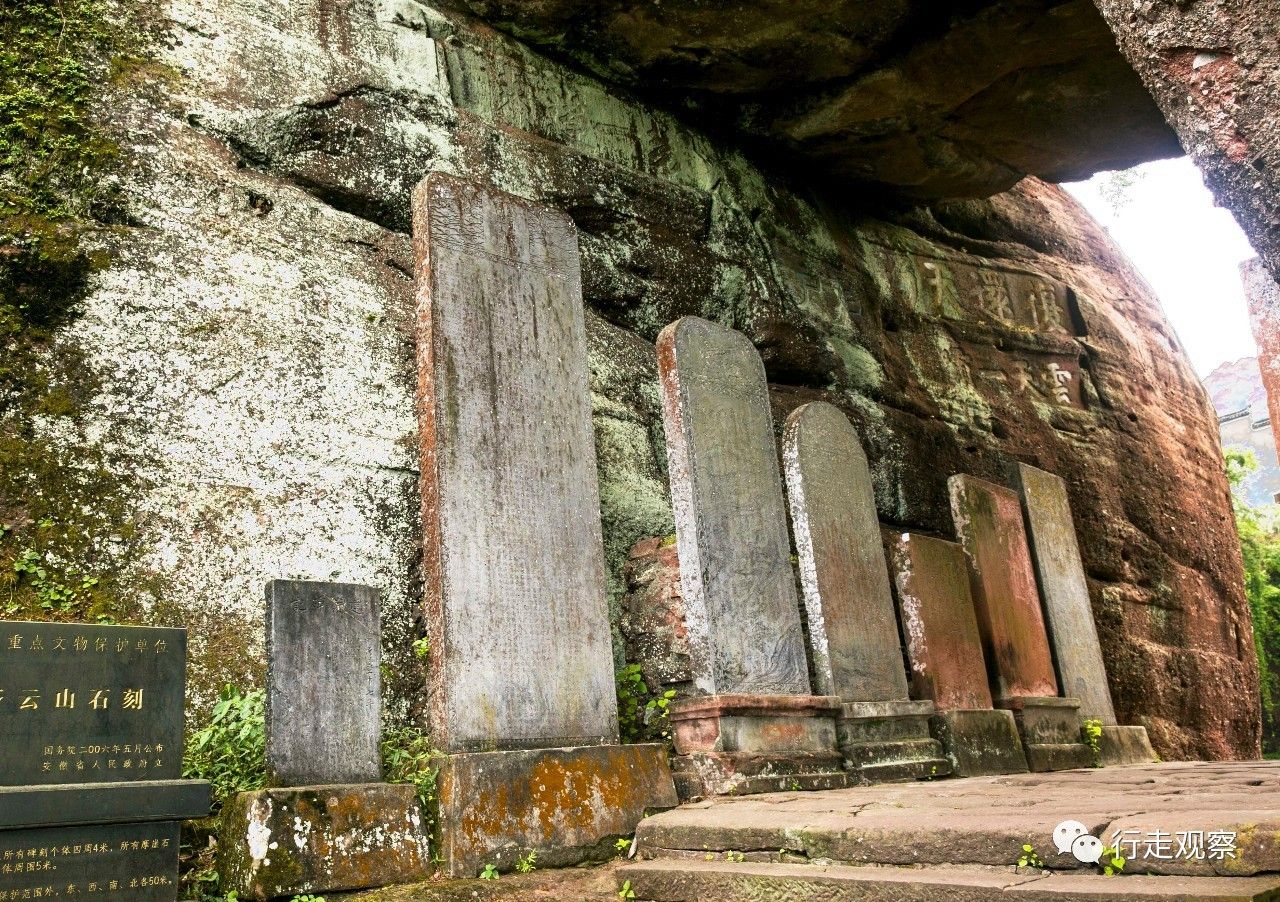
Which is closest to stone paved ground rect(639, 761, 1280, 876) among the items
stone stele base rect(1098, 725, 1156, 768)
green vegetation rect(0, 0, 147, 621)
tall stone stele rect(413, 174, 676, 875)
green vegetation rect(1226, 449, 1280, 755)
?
tall stone stele rect(413, 174, 676, 875)

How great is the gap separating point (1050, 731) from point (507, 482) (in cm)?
335

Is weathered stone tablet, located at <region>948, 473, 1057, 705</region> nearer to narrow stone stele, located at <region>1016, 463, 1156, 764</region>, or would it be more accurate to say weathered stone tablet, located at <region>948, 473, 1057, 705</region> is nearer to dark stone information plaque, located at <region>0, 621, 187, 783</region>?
narrow stone stele, located at <region>1016, 463, 1156, 764</region>

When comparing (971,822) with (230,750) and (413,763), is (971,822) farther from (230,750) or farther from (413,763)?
(230,750)

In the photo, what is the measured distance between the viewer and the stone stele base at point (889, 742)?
3998 mm

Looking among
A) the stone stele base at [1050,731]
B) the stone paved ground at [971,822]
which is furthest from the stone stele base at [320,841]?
the stone stele base at [1050,731]

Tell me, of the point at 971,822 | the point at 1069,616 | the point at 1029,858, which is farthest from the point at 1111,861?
the point at 1069,616

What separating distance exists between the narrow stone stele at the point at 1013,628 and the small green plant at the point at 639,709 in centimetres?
209

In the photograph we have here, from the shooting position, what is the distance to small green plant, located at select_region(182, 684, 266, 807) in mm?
2980

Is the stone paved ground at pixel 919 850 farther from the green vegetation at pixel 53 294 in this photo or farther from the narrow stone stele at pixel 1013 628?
the narrow stone stele at pixel 1013 628

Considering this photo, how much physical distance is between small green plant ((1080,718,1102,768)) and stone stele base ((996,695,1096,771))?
3cm

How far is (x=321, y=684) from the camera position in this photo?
9.59 ft

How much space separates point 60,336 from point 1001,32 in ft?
15.5

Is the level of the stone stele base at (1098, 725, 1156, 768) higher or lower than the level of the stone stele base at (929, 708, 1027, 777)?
lower

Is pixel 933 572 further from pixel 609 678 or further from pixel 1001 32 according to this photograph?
pixel 1001 32
